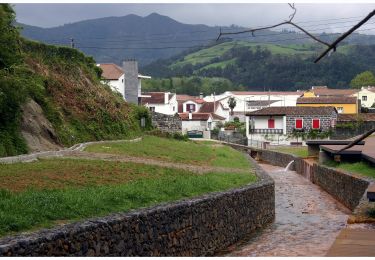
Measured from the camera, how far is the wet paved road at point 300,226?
55.6 feet

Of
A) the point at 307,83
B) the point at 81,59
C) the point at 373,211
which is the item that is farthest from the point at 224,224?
the point at 307,83

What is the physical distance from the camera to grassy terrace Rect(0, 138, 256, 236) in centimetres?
1105

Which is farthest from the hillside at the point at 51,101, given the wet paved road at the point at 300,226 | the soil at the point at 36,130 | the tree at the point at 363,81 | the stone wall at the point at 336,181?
the tree at the point at 363,81

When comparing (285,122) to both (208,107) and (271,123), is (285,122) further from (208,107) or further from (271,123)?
(208,107)

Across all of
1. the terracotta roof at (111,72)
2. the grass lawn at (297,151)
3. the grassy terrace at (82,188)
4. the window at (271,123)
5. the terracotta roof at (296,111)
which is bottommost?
the grass lawn at (297,151)

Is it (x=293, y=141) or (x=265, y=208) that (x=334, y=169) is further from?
(x=293, y=141)

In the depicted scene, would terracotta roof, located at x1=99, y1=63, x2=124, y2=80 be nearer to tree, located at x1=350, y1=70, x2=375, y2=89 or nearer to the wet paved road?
the wet paved road

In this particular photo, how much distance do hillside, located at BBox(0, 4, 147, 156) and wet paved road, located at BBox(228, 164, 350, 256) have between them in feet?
30.7

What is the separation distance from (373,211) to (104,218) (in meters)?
7.38

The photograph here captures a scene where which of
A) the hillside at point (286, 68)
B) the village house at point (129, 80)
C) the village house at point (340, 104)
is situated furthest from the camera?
the hillside at point (286, 68)

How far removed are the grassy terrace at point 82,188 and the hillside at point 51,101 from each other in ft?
13.6

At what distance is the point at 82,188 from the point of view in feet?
51.0

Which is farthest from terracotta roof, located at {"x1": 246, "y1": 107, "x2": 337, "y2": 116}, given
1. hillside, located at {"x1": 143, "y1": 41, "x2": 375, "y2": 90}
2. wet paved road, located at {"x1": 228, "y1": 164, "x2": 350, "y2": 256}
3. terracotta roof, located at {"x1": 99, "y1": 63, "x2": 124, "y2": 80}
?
hillside, located at {"x1": 143, "y1": 41, "x2": 375, "y2": 90}

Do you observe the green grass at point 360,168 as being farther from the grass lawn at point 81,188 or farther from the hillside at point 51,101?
the hillside at point 51,101
